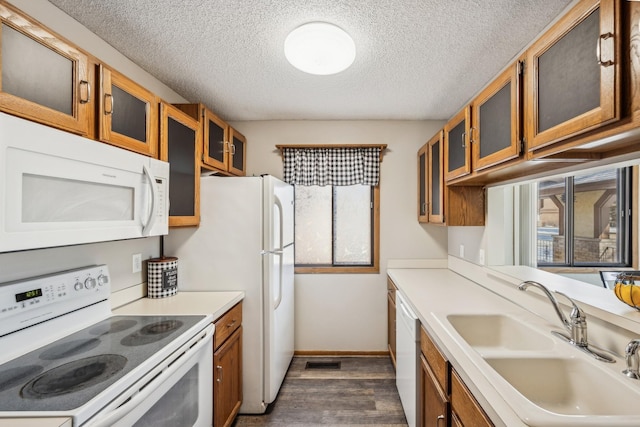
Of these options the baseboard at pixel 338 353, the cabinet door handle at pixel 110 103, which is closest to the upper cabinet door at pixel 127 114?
the cabinet door handle at pixel 110 103

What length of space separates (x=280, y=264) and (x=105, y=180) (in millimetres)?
1414

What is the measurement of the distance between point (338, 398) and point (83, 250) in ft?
6.64

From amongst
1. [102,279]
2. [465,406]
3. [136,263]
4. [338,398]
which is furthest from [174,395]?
[338,398]

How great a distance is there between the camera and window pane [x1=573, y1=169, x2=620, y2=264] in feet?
4.58

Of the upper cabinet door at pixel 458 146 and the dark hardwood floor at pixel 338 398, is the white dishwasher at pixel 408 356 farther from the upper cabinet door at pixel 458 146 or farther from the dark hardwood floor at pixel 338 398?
the upper cabinet door at pixel 458 146

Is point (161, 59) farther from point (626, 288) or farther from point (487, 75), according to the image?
point (626, 288)

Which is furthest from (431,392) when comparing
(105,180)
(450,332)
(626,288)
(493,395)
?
(105,180)

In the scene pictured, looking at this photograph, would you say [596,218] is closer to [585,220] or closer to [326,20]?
[585,220]

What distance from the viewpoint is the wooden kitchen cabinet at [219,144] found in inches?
90.5

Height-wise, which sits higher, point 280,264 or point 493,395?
point 280,264

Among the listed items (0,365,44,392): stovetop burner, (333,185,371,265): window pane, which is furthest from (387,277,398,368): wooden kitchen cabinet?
(0,365,44,392): stovetop burner

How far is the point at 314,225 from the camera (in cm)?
334

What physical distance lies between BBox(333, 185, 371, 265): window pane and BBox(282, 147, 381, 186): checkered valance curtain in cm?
18

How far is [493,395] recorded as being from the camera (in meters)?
0.95
